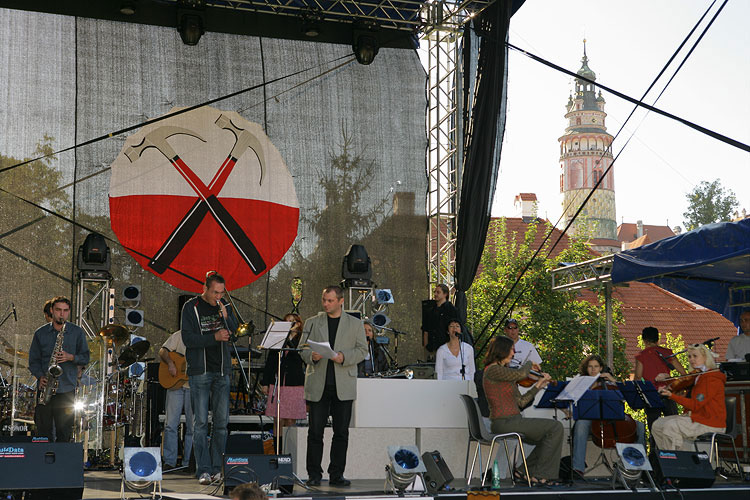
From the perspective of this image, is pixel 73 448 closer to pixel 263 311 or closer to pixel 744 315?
pixel 263 311

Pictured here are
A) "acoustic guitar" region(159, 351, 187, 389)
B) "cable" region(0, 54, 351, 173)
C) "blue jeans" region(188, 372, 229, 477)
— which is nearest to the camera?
"blue jeans" region(188, 372, 229, 477)

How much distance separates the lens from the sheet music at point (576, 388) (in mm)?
7031

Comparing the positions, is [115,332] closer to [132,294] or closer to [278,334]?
[132,294]

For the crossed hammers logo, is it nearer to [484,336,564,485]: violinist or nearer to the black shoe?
the black shoe

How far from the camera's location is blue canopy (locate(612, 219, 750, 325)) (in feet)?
27.5

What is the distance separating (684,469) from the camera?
6.90 metres

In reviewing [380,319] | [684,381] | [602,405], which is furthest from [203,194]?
[684,381]

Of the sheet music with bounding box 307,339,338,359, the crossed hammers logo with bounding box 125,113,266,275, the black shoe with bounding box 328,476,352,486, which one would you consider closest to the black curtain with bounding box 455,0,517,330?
the crossed hammers logo with bounding box 125,113,266,275

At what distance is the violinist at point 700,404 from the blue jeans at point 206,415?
3674 mm

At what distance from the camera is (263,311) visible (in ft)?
38.3

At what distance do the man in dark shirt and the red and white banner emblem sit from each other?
14.7 ft

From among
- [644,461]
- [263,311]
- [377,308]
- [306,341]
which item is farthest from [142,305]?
[644,461]

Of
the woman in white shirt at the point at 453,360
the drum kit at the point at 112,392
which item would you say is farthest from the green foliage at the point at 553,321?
the drum kit at the point at 112,392

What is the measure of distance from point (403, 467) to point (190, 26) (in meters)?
7.32
